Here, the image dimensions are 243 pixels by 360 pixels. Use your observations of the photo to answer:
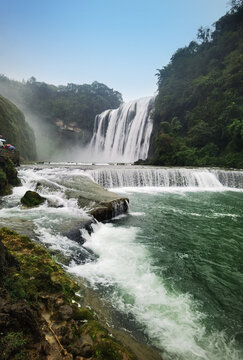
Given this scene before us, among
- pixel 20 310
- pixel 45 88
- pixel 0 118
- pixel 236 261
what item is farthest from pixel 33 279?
pixel 45 88

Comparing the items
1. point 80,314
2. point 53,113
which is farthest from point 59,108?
point 80,314

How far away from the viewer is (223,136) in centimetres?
2514

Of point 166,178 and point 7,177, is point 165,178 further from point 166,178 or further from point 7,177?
point 7,177

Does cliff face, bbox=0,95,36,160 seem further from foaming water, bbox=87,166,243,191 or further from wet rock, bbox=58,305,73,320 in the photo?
wet rock, bbox=58,305,73,320

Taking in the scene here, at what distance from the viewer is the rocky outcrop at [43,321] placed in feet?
5.54

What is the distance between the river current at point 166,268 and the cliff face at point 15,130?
16.8 meters

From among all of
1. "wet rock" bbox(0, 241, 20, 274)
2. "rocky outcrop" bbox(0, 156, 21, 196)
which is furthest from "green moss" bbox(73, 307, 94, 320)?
"rocky outcrop" bbox(0, 156, 21, 196)

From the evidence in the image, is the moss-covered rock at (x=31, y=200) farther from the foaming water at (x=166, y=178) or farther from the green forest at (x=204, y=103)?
the green forest at (x=204, y=103)

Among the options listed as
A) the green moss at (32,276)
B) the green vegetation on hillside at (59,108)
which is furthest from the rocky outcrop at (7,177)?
the green vegetation on hillside at (59,108)

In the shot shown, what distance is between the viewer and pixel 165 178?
651 inches

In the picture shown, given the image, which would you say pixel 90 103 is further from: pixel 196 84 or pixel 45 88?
pixel 196 84

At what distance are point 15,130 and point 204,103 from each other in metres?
25.1

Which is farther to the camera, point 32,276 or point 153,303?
point 153,303

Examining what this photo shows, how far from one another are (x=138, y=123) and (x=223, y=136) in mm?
14368
